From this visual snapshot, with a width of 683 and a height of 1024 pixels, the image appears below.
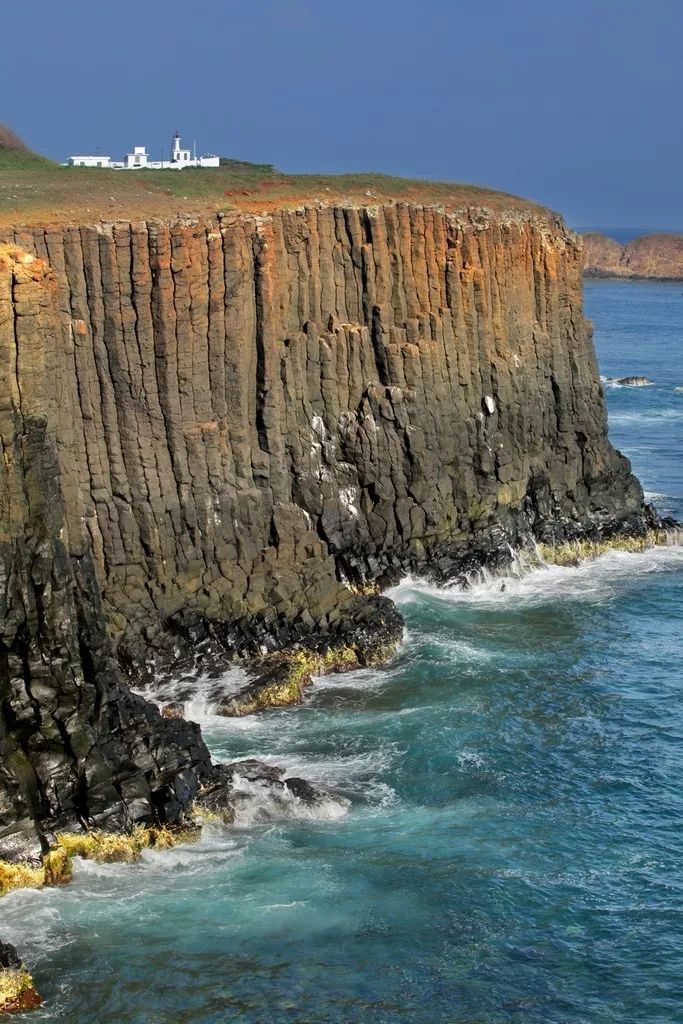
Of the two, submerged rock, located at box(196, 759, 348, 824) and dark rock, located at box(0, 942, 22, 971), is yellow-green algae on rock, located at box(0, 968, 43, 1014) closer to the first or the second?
dark rock, located at box(0, 942, 22, 971)

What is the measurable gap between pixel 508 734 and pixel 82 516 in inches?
491

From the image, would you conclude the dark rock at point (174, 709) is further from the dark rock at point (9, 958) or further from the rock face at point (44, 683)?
the dark rock at point (9, 958)

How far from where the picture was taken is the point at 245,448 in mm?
46688

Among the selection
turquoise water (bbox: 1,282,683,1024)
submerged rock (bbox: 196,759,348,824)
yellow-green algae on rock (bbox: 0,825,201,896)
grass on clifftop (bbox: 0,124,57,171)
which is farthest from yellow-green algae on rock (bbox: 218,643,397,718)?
grass on clifftop (bbox: 0,124,57,171)

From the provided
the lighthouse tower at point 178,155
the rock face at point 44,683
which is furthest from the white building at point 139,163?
the rock face at point 44,683

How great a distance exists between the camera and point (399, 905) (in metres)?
31.6

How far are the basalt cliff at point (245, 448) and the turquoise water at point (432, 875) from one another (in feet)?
8.03

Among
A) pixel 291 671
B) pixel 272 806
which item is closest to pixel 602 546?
pixel 291 671

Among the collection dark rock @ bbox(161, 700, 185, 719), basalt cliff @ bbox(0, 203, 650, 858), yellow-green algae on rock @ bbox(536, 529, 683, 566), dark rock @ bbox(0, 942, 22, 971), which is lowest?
dark rock @ bbox(0, 942, 22, 971)

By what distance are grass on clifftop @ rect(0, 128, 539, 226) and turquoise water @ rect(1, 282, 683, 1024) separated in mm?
15233

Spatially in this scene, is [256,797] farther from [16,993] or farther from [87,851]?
[16,993]

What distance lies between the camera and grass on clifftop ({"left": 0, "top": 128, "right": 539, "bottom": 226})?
47594mm

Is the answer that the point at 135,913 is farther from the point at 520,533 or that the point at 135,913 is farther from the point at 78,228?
the point at 520,533

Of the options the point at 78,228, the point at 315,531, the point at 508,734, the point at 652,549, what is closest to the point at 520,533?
the point at 652,549
